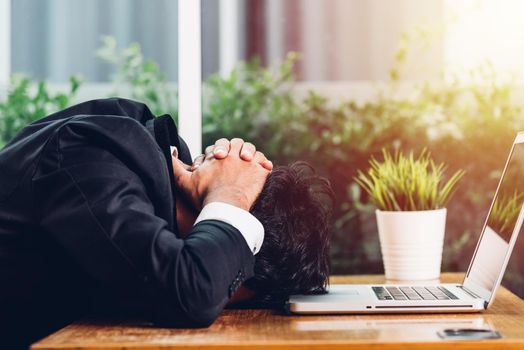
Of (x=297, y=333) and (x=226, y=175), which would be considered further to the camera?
(x=226, y=175)

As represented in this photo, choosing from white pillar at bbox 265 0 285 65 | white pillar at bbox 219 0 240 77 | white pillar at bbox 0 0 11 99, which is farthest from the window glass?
white pillar at bbox 265 0 285 65

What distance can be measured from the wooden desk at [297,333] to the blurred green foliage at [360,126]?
1.17m

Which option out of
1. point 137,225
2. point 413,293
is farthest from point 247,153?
point 413,293

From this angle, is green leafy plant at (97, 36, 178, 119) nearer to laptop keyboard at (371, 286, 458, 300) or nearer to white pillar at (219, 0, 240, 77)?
white pillar at (219, 0, 240, 77)

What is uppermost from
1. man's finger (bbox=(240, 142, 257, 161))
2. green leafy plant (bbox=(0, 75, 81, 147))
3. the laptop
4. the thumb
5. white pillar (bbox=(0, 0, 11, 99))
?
white pillar (bbox=(0, 0, 11, 99))

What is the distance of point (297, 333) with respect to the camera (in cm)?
133

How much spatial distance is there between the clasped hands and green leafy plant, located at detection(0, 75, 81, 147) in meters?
1.14

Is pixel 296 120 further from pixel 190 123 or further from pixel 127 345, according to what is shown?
pixel 127 345

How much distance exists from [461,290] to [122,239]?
87 cm

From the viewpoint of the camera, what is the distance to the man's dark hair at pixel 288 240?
5.33ft

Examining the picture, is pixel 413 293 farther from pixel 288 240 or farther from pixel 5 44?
pixel 5 44

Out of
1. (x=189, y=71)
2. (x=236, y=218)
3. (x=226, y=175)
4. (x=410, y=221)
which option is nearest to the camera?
(x=236, y=218)

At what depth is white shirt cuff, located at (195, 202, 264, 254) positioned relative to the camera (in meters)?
1.50

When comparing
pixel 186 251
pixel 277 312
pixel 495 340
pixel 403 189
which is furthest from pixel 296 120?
pixel 495 340
